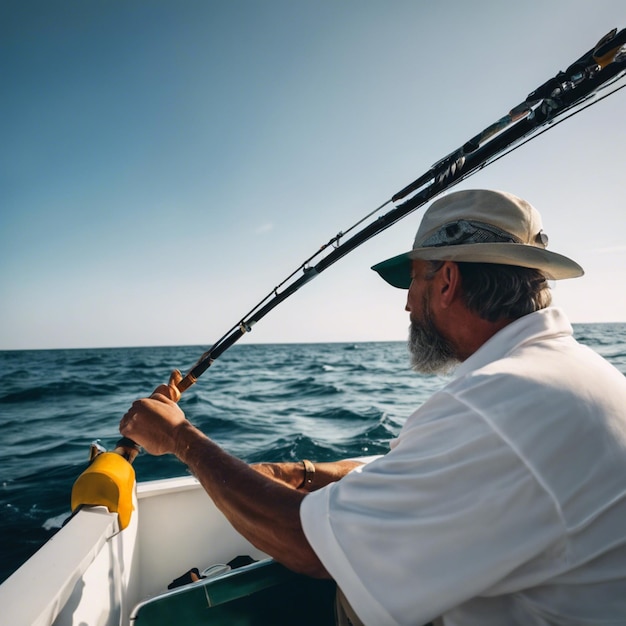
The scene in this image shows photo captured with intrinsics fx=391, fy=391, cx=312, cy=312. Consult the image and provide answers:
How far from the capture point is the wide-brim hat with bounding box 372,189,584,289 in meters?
1.26

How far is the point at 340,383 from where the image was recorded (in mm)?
15055

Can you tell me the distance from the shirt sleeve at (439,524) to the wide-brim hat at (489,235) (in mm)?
610

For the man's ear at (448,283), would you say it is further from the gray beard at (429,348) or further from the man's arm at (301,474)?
the man's arm at (301,474)

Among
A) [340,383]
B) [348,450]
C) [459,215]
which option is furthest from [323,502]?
[340,383]

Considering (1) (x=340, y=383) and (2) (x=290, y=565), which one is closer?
(2) (x=290, y=565)

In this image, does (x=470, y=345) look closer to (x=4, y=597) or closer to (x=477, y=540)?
(x=477, y=540)

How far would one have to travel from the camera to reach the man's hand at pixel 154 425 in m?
1.47

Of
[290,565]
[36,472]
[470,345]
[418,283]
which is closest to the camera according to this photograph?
[290,565]

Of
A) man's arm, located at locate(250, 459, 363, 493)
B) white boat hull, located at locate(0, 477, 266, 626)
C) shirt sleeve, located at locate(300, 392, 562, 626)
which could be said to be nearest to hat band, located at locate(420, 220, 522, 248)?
shirt sleeve, located at locate(300, 392, 562, 626)

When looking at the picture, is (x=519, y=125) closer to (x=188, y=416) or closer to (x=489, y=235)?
(x=489, y=235)

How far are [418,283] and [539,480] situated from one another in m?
0.84

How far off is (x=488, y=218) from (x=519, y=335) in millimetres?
463

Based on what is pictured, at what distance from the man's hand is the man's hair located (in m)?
1.13

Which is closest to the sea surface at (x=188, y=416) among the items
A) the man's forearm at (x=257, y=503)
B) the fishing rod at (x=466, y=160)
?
the fishing rod at (x=466, y=160)
